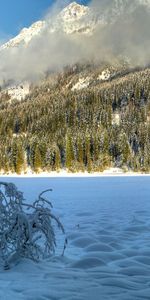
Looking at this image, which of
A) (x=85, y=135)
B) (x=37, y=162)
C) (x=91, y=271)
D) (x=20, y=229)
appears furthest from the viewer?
(x=85, y=135)

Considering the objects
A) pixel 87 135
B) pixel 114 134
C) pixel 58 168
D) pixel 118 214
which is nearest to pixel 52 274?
pixel 118 214

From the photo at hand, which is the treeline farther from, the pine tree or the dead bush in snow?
the dead bush in snow

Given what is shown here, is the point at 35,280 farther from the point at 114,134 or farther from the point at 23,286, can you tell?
the point at 114,134

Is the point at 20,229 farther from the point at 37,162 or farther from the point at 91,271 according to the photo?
the point at 37,162

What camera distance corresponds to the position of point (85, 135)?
431 feet

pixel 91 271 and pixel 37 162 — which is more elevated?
pixel 37 162

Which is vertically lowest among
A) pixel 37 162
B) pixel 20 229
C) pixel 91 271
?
pixel 91 271

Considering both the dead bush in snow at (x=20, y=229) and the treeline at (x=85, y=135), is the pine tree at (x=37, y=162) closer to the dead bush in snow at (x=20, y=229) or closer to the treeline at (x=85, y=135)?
the treeline at (x=85, y=135)

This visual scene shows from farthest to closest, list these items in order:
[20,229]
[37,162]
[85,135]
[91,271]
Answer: [85,135] → [37,162] → [20,229] → [91,271]

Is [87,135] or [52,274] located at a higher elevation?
[87,135]

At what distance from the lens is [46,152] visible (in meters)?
124

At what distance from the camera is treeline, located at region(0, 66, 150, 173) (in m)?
121

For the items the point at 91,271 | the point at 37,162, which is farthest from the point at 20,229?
the point at 37,162

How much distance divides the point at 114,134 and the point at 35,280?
13179cm
